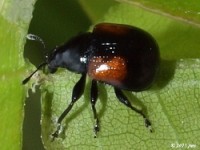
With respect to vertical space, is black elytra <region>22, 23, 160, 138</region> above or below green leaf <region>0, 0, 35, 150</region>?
Answer: below

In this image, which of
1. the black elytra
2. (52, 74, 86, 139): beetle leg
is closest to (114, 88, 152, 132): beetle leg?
the black elytra

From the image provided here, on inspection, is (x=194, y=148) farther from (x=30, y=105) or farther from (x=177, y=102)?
(x=30, y=105)

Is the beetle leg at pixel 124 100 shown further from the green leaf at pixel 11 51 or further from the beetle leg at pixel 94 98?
the green leaf at pixel 11 51

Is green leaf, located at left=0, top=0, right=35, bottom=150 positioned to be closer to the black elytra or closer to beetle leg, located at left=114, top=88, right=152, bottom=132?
the black elytra

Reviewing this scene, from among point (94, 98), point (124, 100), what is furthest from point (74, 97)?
point (124, 100)

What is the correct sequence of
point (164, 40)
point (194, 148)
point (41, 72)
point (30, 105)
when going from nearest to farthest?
point (194, 148) → point (41, 72) → point (164, 40) → point (30, 105)

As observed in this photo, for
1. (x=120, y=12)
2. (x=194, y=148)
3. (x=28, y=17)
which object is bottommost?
(x=194, y=148)

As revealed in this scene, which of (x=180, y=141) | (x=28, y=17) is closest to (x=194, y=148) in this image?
(x=180, y=141)

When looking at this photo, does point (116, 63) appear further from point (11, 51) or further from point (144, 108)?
point (11, 51)

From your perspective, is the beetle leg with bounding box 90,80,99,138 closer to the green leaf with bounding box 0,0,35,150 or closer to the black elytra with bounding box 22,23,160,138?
the black elytra with bounding box 22,23,160,138
